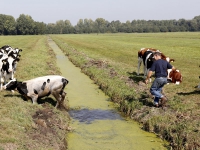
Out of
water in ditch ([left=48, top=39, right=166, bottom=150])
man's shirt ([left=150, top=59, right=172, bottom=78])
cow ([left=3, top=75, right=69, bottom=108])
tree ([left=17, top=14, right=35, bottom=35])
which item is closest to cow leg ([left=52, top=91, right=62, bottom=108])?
cow ([left=3, top=75, right=69, bottom=108])

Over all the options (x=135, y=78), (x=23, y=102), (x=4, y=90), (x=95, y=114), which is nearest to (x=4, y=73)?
(x=4, y=90)

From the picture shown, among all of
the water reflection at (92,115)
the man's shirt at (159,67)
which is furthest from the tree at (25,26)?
the man's shirt at (159,67)

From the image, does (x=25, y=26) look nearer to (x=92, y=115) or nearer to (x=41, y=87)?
(x=41, y=87)

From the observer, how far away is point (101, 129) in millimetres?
11898

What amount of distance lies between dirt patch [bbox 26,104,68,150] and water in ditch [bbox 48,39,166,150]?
1.56 feet

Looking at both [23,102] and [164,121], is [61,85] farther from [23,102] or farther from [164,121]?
[164,121]

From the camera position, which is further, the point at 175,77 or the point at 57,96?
the point at 175,77

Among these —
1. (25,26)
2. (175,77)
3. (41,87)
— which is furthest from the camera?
(25,26)

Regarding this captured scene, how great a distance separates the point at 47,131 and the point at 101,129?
8.95 feet

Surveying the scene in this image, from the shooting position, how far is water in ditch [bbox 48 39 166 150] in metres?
10.4

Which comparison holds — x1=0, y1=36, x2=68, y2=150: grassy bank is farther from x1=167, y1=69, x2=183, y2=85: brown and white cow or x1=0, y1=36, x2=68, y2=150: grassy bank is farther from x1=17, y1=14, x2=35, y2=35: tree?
x1=17, y1=14, x2=35, y2=35: tree

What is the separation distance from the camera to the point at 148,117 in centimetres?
1254

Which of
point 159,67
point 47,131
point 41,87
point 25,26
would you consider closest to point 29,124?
point 47,131

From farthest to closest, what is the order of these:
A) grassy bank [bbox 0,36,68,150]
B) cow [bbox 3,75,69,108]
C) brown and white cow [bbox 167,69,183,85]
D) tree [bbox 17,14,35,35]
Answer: tree [bbox 17,14,35,35]
brown and white cow [bbox 167,69,183,85]
cow [bbox 3,75,69,108]
grassy bank [bbox 0,36,68,150]
